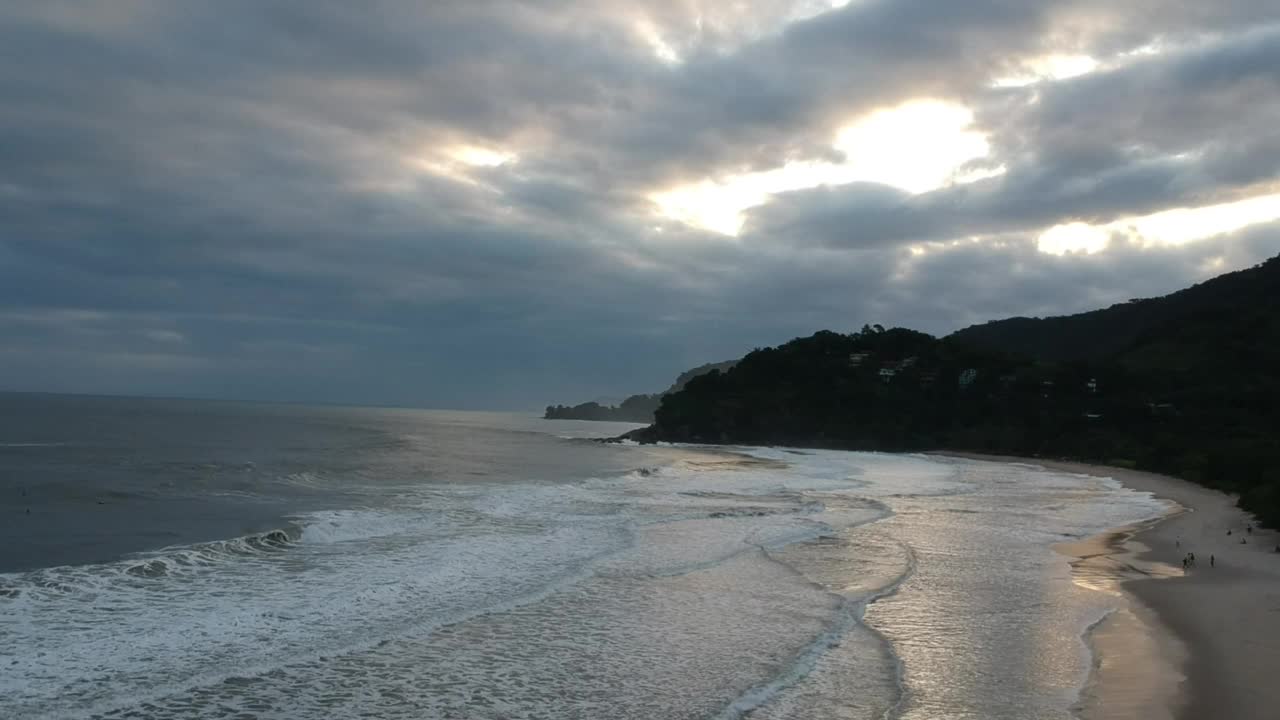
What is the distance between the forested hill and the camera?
304 feet

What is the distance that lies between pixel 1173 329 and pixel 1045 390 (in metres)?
A: 28.9

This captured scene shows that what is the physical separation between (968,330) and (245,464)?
146860mm

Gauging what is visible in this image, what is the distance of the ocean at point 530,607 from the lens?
28.9ft

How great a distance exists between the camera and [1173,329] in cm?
10600

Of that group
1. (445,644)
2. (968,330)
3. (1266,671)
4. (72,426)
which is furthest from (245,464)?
(968,330)

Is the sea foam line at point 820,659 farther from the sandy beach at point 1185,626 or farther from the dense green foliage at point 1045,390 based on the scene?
the dense green foliage at point 1045,390

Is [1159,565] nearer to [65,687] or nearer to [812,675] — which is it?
[812,675]

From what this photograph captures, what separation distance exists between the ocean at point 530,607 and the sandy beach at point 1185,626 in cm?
50

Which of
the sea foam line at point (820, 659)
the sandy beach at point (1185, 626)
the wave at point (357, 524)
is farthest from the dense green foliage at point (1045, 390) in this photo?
the wave at point (357, 524)

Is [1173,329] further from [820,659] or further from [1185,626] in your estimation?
[820,659]

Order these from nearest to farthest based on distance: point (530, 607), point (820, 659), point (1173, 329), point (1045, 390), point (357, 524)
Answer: point (820, 659), point (530, 607), point (357, 524), point (1045, 390), point (1173, 329)

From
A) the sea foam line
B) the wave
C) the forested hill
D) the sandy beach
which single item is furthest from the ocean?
the forested hill

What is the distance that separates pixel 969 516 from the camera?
25969mm

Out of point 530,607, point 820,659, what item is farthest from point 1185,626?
point 530,607
